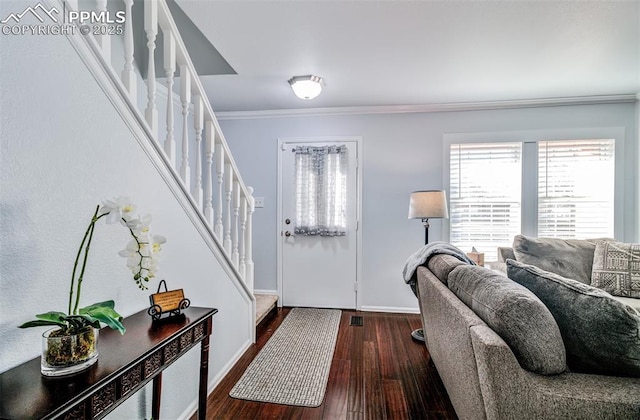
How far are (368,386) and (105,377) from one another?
5.48 feet

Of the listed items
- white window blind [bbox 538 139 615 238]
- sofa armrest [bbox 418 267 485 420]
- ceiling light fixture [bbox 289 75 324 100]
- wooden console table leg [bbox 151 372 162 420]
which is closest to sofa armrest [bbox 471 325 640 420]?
sofa armrest [bbox 418 267 485 420]

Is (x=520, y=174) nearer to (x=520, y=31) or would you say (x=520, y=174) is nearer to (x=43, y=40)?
(x=520, y=31)

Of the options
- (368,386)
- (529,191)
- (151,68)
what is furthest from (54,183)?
(529,191)

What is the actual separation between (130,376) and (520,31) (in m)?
2.79

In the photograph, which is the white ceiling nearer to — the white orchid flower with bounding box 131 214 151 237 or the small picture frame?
the white orchid flower with bounding box 131 214 151 237

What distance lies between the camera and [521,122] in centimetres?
329

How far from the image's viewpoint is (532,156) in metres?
3.25

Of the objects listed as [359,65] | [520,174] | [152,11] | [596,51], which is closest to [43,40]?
[152,11]

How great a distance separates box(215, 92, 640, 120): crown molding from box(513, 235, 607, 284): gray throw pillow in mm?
1509

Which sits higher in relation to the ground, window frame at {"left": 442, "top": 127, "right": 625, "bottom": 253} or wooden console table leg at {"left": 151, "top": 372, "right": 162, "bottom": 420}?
window frame at {"left": 442, "top": 127, "right": 625, "bottom": 253}

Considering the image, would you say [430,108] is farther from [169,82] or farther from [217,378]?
[217,378]

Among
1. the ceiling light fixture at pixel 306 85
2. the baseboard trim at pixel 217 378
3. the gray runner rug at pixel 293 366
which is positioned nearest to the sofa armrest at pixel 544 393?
the gray runner rug at pixel 293 366

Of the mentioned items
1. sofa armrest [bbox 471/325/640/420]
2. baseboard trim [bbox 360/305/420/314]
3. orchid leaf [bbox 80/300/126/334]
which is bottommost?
baseboard trim [bbox 360/305/420/314]

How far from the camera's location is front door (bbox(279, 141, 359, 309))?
3527 mm
